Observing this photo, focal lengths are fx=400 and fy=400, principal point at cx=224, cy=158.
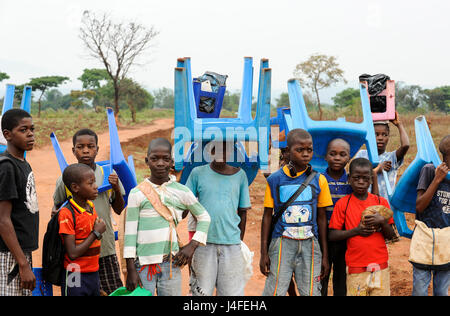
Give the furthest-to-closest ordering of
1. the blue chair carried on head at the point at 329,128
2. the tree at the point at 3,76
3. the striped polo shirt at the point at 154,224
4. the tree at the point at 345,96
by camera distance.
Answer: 1. the tree at the point at 345,96
2. the tree at the point at 3,76
3. the blue chair carried on head at the point at 329,128
4. the striped polo shirt at the point at 154,224

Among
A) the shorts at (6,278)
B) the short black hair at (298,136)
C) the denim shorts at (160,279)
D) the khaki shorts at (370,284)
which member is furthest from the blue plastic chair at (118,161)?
the khaki shorts at (370,284)

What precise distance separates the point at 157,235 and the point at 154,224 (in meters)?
0.06

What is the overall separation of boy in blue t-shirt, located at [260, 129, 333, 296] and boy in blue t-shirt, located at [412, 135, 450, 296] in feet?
2.01

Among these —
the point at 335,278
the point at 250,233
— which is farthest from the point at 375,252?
the point at 250,233

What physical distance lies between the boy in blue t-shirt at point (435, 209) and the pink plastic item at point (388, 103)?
2.38 feet

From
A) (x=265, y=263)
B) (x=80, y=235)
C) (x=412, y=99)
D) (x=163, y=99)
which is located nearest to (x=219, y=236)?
(x=265, y=263)

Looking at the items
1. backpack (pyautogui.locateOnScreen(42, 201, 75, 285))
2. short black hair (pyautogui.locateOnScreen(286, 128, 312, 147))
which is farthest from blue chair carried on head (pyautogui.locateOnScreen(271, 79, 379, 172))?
backpack (pyautogui.locateOnScreen(42, 201, 75, 285))

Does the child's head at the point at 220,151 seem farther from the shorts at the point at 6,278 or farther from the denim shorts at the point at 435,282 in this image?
the denim shorts at the point at 435,282

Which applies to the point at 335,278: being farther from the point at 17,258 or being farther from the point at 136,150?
the point at 136,150

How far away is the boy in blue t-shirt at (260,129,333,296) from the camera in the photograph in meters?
2.50

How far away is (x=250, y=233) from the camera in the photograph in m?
5.85

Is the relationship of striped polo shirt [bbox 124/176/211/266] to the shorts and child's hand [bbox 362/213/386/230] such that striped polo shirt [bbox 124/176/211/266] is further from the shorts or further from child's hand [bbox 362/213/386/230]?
child's hand [bbox 362/213/386/230]

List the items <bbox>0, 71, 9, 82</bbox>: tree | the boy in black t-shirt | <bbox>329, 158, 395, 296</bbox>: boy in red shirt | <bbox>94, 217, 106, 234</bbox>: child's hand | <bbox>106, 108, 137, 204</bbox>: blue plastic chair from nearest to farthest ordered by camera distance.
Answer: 1. the boy in black t-shirt
2. <bbox>94, 217, 106, 234</bbox>: child's hand
3. <bbox>329, 158, 395, 296</bbox>: boy in red shirt
4. <bbox>106, 108, 137, 204</bbox>: blue plastic chair
5. <bbox>0, 71, 9, 82</bbox>: tree

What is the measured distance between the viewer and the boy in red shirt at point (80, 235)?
2305 millimetres
